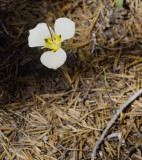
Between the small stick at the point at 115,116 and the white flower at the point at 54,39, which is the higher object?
the white flower at the point at 54,39

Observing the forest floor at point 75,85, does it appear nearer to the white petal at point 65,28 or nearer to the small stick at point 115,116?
the small stick at point 115,116

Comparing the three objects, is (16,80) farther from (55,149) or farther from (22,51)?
(55,149)

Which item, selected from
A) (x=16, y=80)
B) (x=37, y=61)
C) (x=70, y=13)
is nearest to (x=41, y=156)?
(x=16, y=80)

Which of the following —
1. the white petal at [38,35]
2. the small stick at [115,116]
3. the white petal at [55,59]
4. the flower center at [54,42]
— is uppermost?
the white petal at [38,35]

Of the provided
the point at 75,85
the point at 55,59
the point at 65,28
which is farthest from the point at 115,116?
the point at 65,28

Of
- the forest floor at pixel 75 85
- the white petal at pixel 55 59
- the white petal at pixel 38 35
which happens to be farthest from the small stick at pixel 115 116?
the white petal at pixel 38 35

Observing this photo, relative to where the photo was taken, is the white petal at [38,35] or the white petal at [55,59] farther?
the white petal at [38,35]
